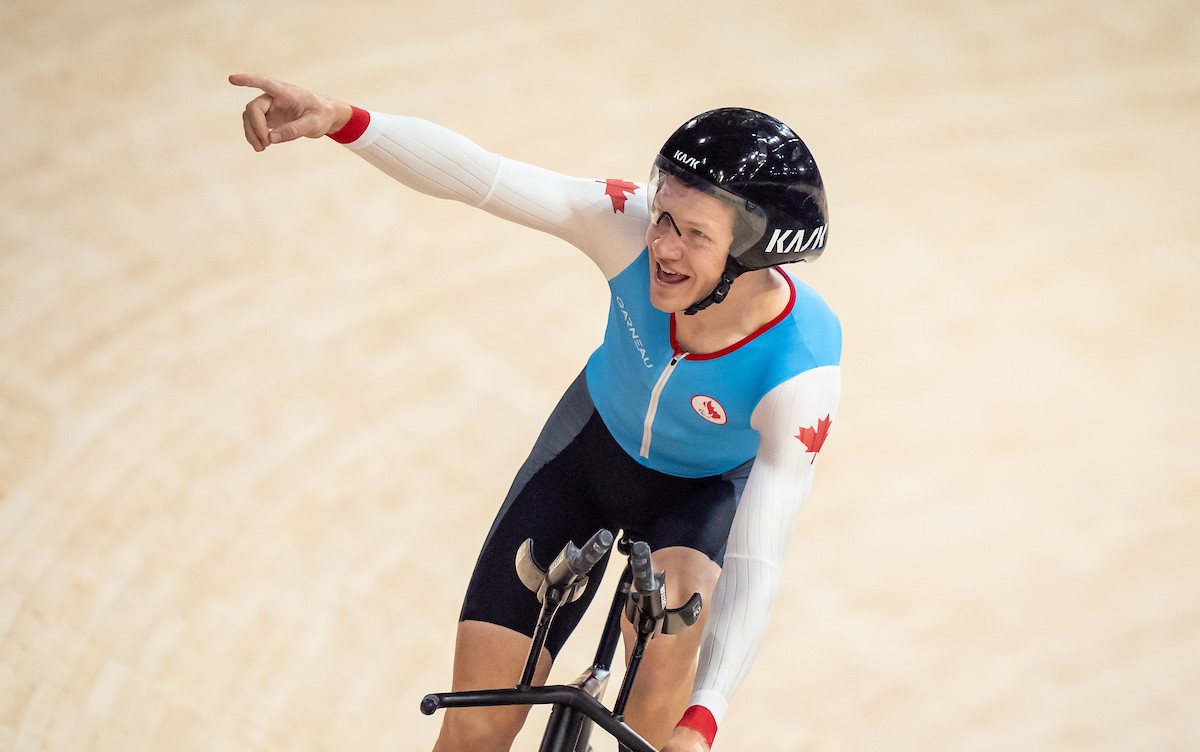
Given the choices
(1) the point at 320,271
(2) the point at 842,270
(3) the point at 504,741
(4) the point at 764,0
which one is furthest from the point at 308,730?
(4) the point at 764,0

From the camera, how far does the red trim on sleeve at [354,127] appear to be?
231 cm

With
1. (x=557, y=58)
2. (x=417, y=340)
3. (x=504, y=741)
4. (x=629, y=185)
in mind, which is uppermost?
(x=557, y=58)

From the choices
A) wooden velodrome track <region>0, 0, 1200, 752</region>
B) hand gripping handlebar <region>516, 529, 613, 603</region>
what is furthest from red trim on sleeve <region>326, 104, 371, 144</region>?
wooden velodrome track <region>0, 0, 1200, 752</region>

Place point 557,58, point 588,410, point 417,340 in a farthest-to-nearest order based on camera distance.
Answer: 1. point 557,58
2. point 417,340
3. point 588,410

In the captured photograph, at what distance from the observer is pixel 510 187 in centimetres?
239

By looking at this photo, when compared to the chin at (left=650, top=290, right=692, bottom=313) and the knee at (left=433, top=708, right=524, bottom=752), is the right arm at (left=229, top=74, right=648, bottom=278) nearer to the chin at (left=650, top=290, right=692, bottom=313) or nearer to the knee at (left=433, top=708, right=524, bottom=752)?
the chin at (left=650, top=290, right=692, bottom=313)

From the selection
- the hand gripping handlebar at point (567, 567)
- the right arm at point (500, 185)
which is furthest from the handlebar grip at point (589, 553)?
the right arm at point (500, 185)

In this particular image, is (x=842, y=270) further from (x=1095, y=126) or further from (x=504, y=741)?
(x=504, y=741)

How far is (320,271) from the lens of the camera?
4.39 metres

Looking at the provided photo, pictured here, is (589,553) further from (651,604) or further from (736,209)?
(736,209)

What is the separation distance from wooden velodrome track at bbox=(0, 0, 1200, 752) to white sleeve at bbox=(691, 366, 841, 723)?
1402 mm

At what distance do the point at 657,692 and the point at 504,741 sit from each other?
1.05ft

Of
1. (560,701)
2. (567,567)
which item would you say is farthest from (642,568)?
(560,701)

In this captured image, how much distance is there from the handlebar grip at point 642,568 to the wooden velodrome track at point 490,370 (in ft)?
5.14
